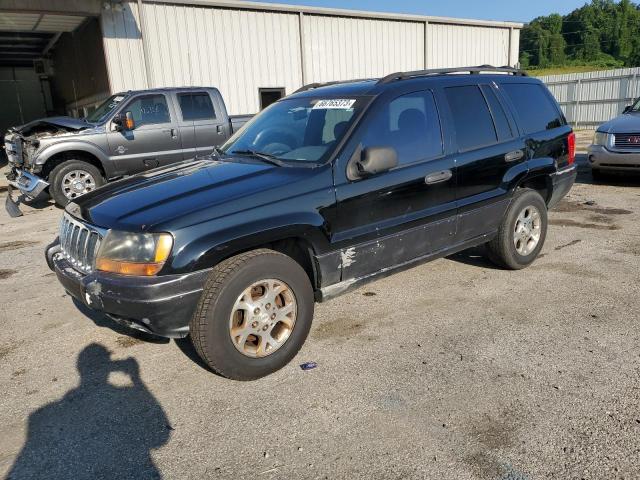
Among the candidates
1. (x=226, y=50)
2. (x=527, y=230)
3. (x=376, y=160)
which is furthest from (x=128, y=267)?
(x=226, y=50)

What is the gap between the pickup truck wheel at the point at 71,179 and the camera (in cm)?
835

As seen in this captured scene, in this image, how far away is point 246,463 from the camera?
2.44 metres

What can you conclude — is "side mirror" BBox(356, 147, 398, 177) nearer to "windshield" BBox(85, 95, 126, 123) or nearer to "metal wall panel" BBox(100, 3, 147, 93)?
"windshield" BBox(85, 95, 126, 123)

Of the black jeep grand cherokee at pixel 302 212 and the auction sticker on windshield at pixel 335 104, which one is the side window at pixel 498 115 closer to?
the black jeep grand cherokee at pixel 302 212

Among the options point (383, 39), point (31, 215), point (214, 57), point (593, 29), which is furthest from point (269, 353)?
point (593, 29)

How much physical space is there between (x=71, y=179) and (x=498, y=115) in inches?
276

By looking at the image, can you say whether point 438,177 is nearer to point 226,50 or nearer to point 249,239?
point 249,239

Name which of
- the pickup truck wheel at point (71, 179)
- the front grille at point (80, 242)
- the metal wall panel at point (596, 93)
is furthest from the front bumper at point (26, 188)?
the metal wall panel at point (596, 93)

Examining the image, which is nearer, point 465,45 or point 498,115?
point 498,115

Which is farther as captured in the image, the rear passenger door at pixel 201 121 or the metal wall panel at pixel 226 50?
the metal wall panel at pixel 226 50

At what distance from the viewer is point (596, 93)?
21.9m

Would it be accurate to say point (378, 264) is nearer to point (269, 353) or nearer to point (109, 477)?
point (269, 353)

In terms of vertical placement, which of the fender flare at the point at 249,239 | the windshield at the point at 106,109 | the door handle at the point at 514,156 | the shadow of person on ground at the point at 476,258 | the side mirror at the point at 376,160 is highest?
the windshield at the point at 106,109

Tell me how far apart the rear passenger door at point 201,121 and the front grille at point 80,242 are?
5741mm
